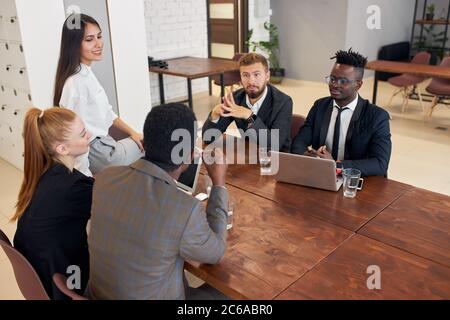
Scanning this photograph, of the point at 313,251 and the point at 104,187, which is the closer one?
the point at 104,187

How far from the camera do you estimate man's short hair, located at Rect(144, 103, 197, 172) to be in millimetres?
1256

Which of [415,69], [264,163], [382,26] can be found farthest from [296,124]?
[382,26]

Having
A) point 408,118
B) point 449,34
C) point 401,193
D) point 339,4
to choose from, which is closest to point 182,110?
point 401,193

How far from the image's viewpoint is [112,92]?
158 inches

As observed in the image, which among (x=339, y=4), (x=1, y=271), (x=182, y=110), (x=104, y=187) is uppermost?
(x=339, y=4)

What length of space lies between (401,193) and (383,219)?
0.92 ft

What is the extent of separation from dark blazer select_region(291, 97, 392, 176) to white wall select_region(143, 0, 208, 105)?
166 inches

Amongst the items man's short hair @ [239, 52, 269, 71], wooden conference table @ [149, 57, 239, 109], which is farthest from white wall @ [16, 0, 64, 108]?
man's short hair @ [239, 52, 269, 71]

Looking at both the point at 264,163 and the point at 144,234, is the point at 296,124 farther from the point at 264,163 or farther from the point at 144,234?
the point at 144,234

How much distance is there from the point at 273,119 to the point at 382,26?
6.24m

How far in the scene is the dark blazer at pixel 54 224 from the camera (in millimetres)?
1534

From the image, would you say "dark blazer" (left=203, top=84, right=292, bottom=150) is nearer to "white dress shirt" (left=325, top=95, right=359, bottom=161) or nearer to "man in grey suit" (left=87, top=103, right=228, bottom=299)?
"white dress shirt" (left=325, top=95, right=359, bottom=161)
